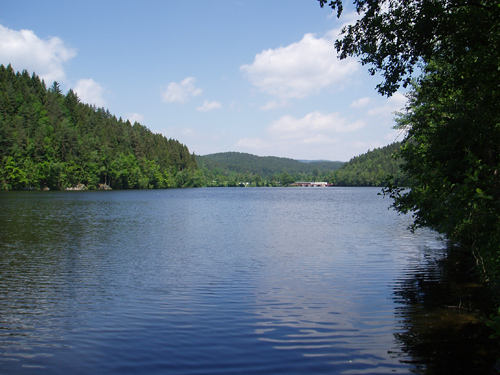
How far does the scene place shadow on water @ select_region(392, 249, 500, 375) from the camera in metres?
9.20

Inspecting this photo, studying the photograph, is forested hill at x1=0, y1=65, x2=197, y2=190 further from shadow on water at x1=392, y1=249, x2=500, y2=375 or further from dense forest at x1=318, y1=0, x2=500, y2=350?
dense forest at x1=318, y1=0, x2=500, y2=350

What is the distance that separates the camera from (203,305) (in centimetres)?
1373

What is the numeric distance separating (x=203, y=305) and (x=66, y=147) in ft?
455

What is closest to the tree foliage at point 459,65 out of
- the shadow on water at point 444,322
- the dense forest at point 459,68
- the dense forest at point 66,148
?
the dense forest at point 459,68

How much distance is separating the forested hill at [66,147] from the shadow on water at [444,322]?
12185 centimetres

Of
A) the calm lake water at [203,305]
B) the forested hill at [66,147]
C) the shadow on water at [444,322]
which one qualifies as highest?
the forested hill at [66,147]

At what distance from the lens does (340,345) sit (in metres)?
10.1

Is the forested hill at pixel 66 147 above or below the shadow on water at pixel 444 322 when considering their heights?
above

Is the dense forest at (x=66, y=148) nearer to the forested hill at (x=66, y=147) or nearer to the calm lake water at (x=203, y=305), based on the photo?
the forested hill at (x=66, y=147)

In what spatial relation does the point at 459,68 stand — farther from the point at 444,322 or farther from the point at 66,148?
the point at 66,148

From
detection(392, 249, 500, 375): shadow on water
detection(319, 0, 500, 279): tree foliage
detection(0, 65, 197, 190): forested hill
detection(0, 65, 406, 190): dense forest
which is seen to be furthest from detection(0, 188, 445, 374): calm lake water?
detection(0, 65, 197, 190): forested hill

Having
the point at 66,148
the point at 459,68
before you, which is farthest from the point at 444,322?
the point at 66,148

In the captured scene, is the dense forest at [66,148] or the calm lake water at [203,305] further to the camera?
the dense forest at [66,148]

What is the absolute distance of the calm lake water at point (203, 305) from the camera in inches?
368
